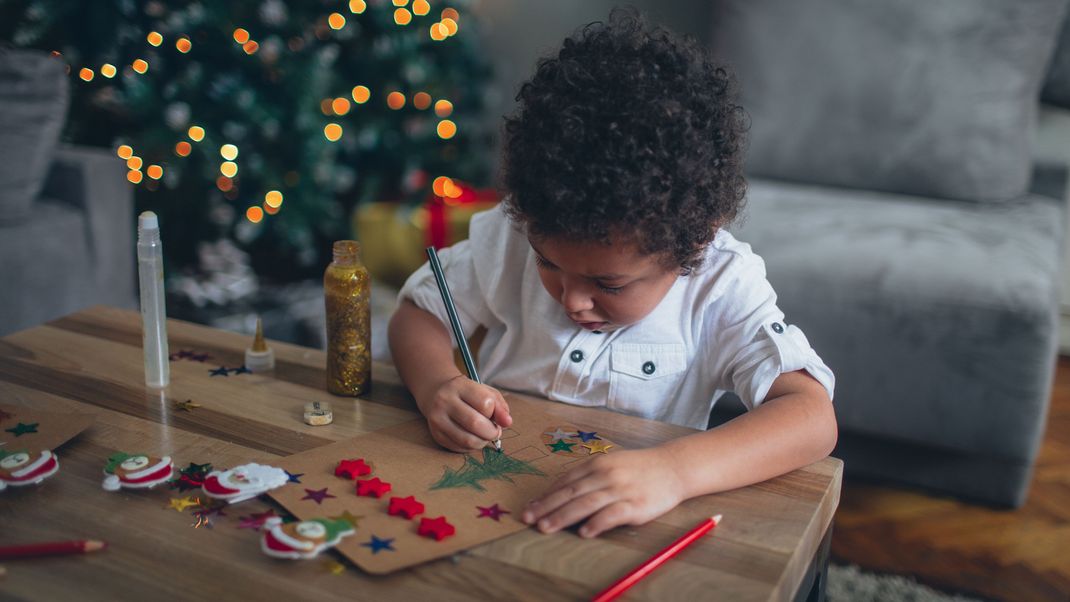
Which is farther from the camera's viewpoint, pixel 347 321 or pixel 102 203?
pixel 102 203

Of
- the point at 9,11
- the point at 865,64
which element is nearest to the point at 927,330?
the point at 865,64

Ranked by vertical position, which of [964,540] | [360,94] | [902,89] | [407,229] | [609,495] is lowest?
[964,540]

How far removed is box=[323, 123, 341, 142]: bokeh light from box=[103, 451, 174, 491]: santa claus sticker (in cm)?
177

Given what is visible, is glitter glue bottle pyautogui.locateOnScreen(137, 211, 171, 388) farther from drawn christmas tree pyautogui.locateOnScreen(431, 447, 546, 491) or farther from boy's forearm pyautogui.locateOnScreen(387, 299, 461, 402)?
drawn christmas tree pyautogui.locateOnScreen(431, 447, 546, 491)

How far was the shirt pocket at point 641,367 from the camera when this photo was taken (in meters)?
0.98

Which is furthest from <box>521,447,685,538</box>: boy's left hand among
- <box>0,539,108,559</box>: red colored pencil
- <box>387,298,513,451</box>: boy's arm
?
<box>0,539,108,559</box>: red colored pencil

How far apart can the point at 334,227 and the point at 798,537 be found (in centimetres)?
207

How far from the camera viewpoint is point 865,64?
2055 mm

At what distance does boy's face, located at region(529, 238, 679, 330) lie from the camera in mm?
808

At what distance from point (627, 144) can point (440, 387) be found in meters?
0.30

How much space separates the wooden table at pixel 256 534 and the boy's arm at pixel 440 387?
3 cm

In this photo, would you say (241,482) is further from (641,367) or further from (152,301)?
(641,367)

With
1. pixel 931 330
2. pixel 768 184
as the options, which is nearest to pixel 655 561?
pixel 931 330

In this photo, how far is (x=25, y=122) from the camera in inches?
72.0
